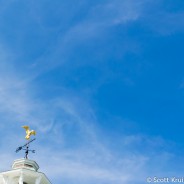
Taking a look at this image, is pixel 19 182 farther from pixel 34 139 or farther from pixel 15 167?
pixel 34 139

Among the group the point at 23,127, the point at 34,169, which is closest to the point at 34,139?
the point at 23,127

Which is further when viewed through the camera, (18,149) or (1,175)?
(18,149)

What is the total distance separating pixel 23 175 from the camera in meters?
45.0

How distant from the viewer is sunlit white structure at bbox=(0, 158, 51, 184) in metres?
45.1

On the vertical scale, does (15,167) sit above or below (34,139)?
below

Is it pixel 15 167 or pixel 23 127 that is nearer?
pixel 15 167

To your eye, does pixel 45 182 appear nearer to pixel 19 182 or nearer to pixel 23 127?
pixel 19 182

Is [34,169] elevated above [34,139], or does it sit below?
below

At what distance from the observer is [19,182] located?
44.4 m

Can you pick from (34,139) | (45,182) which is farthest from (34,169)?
(34,139)

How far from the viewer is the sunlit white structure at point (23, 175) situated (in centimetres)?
4506

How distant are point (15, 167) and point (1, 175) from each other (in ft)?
5.74

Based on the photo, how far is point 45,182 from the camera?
46125 mm

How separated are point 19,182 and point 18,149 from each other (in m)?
6.81
